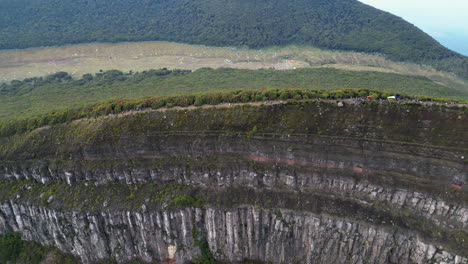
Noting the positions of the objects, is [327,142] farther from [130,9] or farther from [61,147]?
[130,9]

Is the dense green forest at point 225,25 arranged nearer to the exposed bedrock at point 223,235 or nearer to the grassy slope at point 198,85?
the grassy slope at point 198,85

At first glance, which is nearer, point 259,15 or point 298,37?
point 298,37

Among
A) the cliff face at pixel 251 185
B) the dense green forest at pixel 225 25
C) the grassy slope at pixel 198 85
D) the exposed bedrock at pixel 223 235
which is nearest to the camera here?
the cliff face at pixel 251 185

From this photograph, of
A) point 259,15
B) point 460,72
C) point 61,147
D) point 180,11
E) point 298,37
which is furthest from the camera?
point 180,11

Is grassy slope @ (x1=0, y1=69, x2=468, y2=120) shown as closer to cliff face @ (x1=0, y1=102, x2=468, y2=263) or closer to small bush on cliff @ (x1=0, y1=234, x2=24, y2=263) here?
cliff face @ (x1=0, y1=102, x2=468, y2=263)

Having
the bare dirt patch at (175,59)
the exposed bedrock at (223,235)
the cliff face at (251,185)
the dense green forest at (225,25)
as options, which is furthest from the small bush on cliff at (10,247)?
the dense green forest at (225,25)

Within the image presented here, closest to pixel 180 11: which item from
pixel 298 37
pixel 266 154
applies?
pixel 298 37
